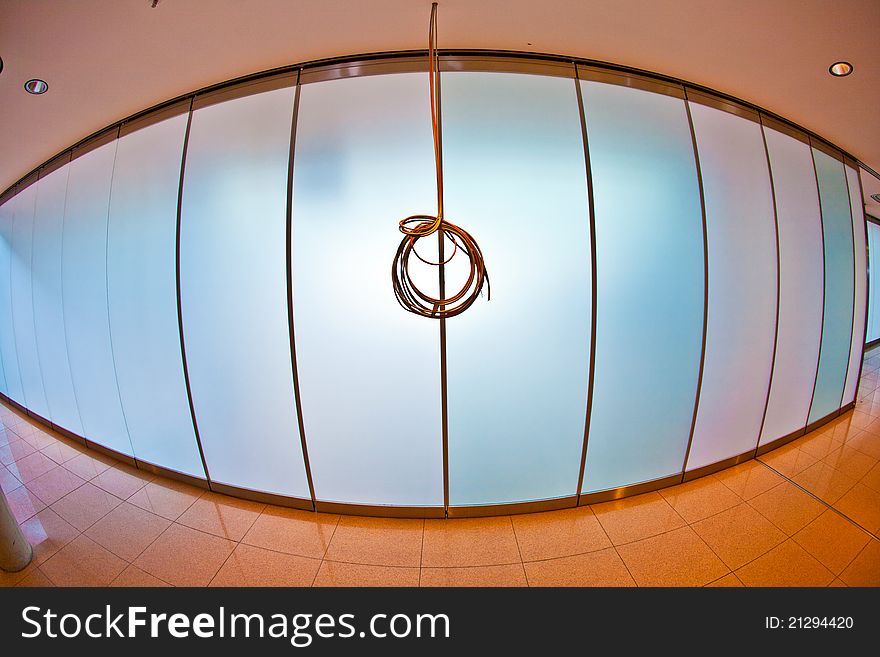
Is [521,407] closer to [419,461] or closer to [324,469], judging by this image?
[419,461]

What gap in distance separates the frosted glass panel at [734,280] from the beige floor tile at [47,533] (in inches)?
201

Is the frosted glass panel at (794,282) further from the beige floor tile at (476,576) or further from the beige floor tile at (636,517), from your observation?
the beige floor tile at (476,576)

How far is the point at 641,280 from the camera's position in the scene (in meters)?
2.30

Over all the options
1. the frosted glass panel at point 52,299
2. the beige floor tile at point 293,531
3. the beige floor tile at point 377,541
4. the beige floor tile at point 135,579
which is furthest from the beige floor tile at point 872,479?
the frosted glass panel at point 52,299

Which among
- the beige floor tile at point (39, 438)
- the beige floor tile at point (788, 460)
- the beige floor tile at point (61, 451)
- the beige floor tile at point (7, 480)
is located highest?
the beige floor tile at point (39, 438)

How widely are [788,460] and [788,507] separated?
869 mm

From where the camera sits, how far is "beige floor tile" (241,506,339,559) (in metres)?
2.18

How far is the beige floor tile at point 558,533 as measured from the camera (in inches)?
83.4

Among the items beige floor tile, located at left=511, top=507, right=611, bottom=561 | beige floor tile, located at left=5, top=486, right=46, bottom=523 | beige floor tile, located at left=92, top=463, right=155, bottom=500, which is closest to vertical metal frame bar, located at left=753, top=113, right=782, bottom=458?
beige floor tile, located at left=511, top=507, right=611, bottom=561

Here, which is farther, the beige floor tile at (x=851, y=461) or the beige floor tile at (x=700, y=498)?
the beige floor tile at (x=851, y=461)

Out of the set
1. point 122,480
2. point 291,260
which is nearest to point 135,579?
point 122,480

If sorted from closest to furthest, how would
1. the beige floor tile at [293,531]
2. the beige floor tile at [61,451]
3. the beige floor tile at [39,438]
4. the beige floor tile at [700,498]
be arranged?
the beige floor tile at [293,531]
the beige floor tile at [700,498]
the beige floor tile at [61,451]
the beige floor tile at [39,438]

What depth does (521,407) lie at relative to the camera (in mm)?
2291

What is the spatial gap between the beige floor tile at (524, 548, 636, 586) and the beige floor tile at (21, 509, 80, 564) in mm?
3428
